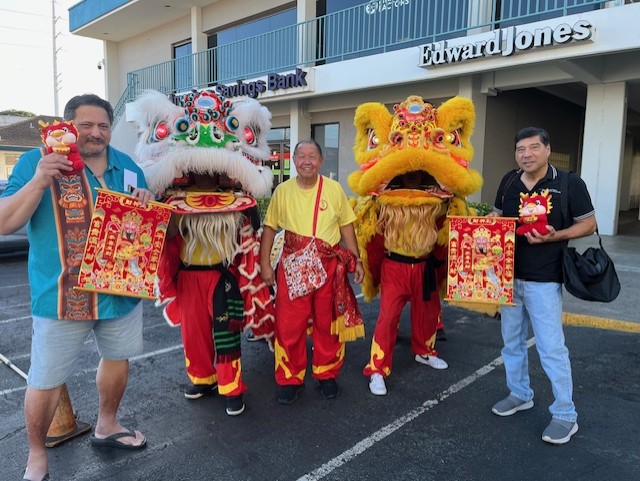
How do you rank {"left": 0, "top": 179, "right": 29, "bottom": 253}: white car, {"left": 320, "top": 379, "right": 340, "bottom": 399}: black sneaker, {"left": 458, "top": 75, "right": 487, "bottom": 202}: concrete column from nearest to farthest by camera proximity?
{"left": 320, "top": 379, "right": 340, "bottom": 399}: black sneaker < {"left": 0, "top": 179, "right": 29, "bottom": 253}: white car < {"left": 458, "top": 75, "right": 487, "bottom": 202}: concrete column

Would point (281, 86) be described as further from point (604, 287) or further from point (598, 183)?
point (604, 287)

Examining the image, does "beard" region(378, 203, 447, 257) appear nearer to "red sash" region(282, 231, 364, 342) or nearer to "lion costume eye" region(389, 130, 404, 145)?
"red sash" region(282, 231, 364, 342)

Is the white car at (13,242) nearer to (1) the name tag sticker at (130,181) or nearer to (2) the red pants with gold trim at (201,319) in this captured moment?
(2) the red pants with gold trim at (201,319)

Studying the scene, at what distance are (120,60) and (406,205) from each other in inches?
796

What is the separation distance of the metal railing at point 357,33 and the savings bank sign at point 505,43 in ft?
0.86

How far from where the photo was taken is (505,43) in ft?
26.6

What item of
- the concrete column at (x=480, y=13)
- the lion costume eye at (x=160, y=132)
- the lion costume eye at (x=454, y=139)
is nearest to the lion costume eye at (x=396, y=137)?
the lion costume eye at (x=454, y=139)

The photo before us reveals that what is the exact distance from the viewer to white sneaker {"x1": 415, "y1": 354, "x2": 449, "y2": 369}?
13.1 feet

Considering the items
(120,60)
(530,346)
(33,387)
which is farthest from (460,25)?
(120,60)

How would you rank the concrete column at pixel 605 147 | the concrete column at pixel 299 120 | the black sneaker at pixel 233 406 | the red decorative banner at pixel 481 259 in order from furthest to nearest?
the concrete column at pixel 299 120
the concrete column at pixel 605 147
the black sneaker at pixel 233 406
the red decorative banner at pixel 481 259

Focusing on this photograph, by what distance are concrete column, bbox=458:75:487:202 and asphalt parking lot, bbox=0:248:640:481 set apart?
247 inches

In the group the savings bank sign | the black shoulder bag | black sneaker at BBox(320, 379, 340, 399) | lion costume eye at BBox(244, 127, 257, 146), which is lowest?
black sneaker at BBox(320, 379, 340, 399)

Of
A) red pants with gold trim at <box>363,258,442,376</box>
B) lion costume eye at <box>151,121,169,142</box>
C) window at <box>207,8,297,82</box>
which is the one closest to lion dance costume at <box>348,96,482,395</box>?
red pants with gold trim at <box>363,258,442,376</box>

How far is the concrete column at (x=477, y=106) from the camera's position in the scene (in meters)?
9.55
